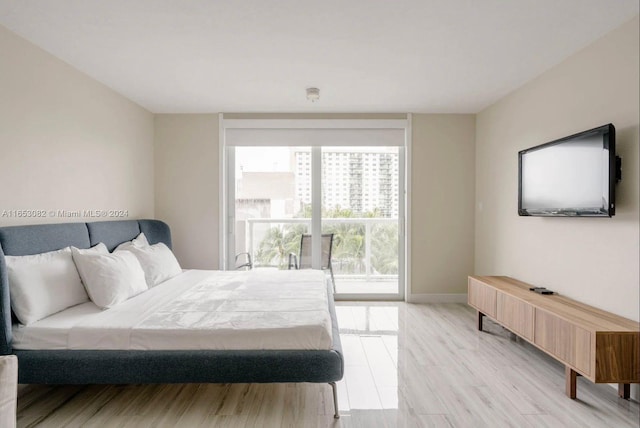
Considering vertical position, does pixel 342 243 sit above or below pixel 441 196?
below

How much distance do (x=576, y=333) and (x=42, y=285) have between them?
3.46 meters

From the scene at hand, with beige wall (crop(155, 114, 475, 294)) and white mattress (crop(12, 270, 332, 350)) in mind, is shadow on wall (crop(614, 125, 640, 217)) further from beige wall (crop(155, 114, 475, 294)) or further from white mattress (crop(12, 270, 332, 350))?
beige wall (crop(155, 114, 475, 294))

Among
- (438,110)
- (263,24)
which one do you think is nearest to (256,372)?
(263,24)

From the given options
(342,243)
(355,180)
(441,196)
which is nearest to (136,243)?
(342,243)

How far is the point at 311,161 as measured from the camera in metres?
4.83

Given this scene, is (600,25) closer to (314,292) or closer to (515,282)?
(515,282)

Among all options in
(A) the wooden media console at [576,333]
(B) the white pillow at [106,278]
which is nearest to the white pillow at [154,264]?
(B) the white pillow at [106,278]

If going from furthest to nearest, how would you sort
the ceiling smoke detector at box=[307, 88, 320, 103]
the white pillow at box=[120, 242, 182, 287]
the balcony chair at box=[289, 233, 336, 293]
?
1. the balcony chair at box=[289, 233, 336, 293]
2. the ceiling smoke detector at box=[307, 88, 320, 103]
3. the white pillow at box=[120, 242, 182, 287]

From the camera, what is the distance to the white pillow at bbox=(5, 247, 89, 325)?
2.20 metres

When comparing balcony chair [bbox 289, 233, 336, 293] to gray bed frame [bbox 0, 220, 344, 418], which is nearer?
gray bed frame [bbox 0, 220, 344, 418]

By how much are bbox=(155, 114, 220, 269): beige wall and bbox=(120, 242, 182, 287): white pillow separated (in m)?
0.93

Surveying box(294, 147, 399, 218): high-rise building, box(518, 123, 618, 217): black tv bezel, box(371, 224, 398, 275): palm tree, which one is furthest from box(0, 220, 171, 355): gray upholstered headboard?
box(518, 123, 618, 217): black tv bezel

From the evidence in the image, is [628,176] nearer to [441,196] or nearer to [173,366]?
[441,196]

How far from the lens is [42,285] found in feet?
7.64
